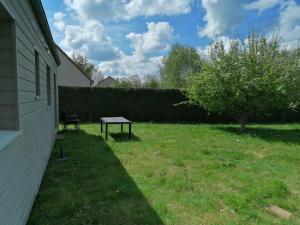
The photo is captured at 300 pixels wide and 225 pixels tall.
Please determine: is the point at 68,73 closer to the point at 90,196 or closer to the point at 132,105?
the point at 132,105

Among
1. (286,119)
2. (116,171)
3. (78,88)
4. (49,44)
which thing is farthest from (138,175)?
(286,119)

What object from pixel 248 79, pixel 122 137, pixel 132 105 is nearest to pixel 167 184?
pixel 122 137

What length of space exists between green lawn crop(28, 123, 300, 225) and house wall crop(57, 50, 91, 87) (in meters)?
16.7

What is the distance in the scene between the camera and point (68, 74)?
81.9 feet

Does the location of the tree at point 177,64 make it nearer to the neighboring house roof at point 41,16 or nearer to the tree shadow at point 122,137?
the tree shadow at point 122,137

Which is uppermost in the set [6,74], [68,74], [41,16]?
[68,74]

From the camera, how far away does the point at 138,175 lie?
5.55 metres

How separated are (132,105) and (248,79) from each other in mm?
6088

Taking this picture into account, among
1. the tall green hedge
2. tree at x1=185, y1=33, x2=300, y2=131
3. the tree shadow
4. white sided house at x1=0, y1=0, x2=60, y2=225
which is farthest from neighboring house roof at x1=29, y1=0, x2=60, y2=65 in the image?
the tall green hedge

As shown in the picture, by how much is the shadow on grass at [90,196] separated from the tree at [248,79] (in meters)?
6.08

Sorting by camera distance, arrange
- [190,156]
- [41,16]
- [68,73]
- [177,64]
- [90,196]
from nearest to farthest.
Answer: [90,196]
[41,16]
[190,156]
[68,73]
[177,64]

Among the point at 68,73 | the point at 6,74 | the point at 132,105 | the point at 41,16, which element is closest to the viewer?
the point at 6,74

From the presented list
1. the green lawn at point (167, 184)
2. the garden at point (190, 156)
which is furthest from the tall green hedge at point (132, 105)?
the green lawn at point (167, 184)

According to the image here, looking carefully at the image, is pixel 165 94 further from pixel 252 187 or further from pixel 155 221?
pixel 155 221
